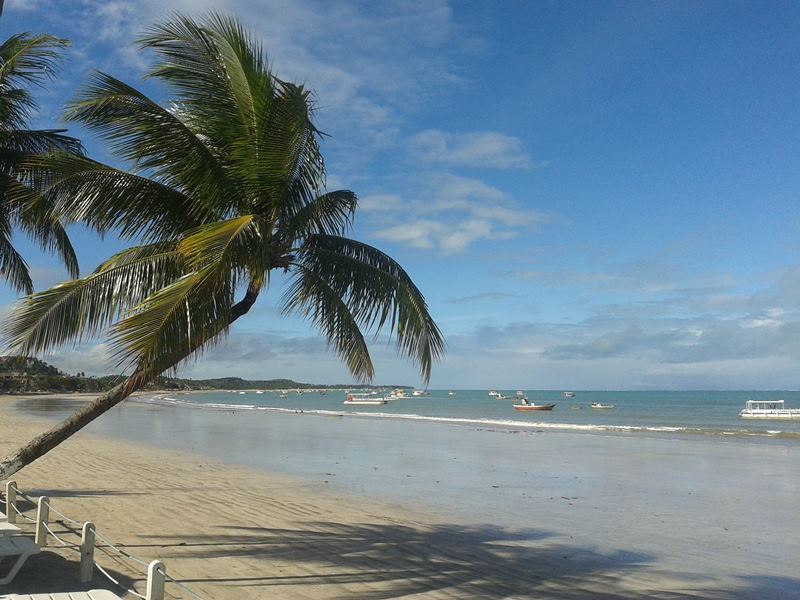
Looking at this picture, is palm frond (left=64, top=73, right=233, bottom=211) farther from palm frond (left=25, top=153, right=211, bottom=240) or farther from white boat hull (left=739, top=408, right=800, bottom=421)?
white boat hull (left=739, top=408, right=800, bottom=421)

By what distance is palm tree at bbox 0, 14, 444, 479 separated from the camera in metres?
5.81

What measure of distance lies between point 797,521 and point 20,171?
44.2 ft

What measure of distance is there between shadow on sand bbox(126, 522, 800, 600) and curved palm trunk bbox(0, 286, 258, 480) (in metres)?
1.91

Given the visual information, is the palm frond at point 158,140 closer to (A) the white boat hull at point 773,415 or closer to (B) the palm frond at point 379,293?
(B) the palm frond at point 379,293

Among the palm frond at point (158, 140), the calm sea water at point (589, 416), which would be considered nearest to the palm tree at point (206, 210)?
the palm frond at point (158, 140)

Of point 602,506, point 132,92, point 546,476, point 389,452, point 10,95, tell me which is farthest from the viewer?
point 389,452

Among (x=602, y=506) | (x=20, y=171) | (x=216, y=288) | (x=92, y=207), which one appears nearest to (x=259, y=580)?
(x=216, y=288)

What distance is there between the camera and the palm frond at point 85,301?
5770mm

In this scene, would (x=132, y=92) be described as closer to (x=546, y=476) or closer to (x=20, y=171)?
(x=20, y=171)

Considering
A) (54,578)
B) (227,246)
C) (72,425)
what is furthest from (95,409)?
(227,246)

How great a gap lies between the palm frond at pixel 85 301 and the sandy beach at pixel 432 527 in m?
2.10

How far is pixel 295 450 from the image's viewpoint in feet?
78.1

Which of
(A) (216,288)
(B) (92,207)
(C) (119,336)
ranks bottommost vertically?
(C) (119,336)

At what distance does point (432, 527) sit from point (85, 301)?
674 cm
